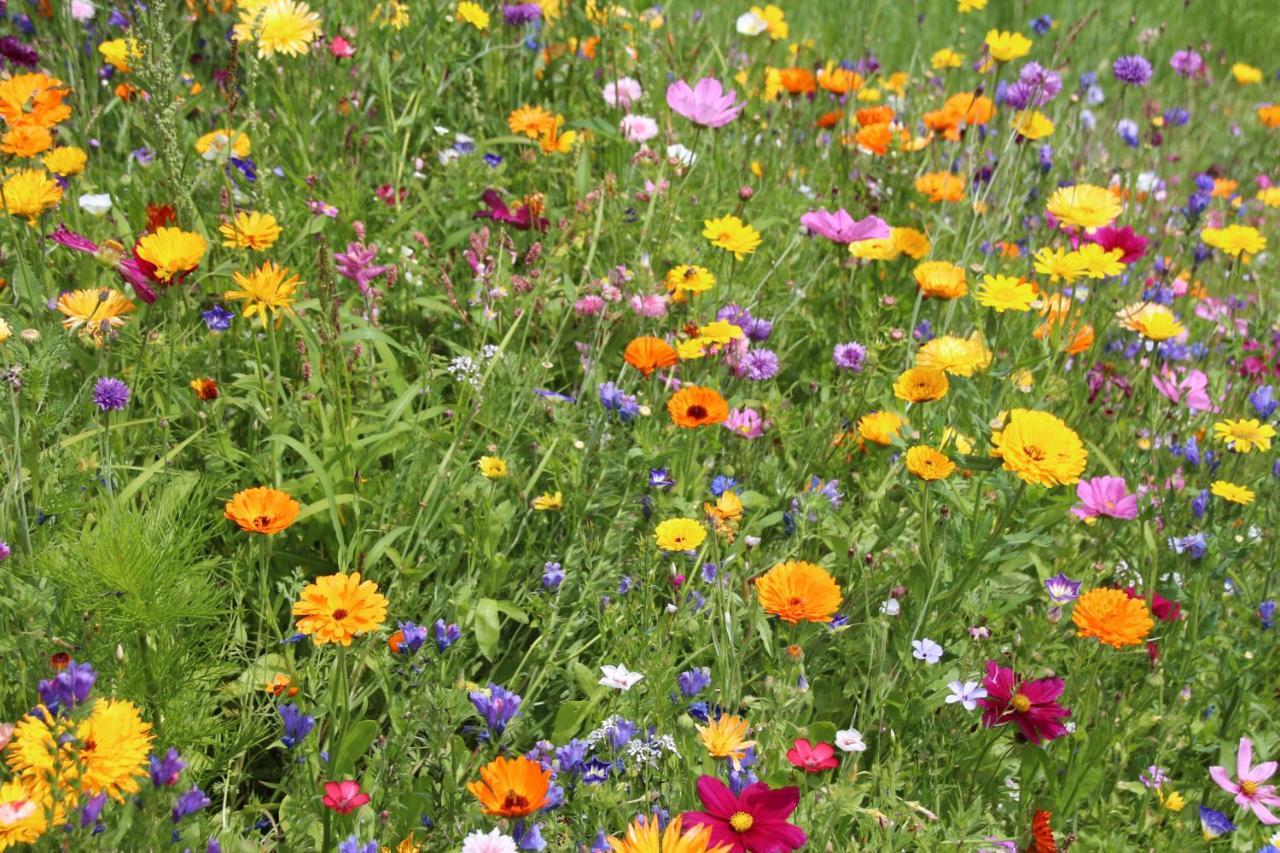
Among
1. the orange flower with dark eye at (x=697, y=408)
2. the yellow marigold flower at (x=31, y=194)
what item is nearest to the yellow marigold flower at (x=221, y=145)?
the yellow marigold flower at (x=31, y=194)

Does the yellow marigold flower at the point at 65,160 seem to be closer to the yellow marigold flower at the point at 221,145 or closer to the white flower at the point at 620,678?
the yellow marigold flower at the point at 221,145

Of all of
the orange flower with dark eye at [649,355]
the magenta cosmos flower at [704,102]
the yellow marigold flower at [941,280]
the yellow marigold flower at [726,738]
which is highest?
the magenta cosmos flower at [704,102]

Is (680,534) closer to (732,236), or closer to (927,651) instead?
(927,651)

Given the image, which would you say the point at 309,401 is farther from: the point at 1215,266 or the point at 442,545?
the point at 1215,266

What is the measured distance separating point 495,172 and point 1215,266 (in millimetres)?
2656

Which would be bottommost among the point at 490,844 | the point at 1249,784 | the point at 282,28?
the point at 1249,784

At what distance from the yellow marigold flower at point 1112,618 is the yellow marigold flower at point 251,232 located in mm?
1605

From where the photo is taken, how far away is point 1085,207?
8.06 ft

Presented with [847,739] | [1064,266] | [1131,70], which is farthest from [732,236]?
[1131,70]

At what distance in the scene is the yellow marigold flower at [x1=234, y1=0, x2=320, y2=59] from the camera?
2592mm

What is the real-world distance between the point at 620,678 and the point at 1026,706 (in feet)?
2.04

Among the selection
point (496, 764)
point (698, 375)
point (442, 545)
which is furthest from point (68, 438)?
point (698, 375)

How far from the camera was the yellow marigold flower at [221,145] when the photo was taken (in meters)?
2.44

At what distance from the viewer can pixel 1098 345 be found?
269cm
